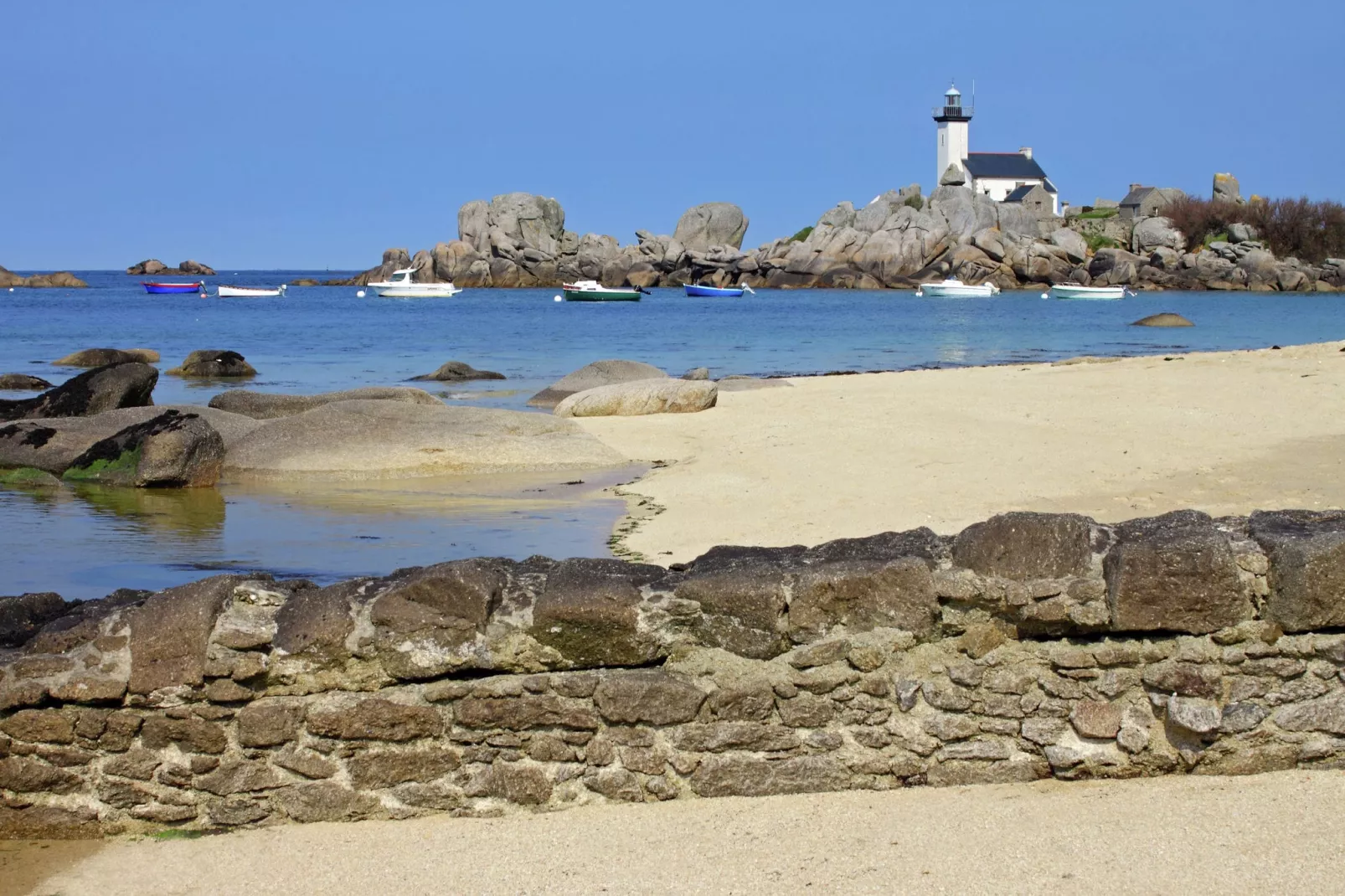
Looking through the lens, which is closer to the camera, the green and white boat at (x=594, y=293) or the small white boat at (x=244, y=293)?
the green and white boat at (x=594, y=293)

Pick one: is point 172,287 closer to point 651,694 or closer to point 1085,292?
point 1085,292

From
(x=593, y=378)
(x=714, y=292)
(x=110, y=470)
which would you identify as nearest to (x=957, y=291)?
(x=714, y=292)

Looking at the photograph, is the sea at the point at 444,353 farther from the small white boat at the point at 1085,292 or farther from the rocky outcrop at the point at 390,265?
the rocky outcrop at the point at 390,265

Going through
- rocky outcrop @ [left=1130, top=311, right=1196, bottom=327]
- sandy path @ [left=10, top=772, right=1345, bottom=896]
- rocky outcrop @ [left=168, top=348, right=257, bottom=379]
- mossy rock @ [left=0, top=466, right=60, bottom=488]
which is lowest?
sandy path @ [left=10, top=772, right=1345, bottom=896]

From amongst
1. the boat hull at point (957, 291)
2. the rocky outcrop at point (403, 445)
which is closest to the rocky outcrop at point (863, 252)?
the boat hull at point (957, 291)

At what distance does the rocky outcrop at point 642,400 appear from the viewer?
18672 mm

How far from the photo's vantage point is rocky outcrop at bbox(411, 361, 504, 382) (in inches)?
1102

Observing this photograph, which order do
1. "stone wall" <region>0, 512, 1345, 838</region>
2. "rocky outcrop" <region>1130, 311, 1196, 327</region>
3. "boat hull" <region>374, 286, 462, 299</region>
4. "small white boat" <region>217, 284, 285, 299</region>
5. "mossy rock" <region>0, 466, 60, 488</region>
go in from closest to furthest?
"stone wall" <region>0, 512, 1345, 838</region>
"mossy rock" <region>0, 466, 60, 488</region>
"rocky outcrop" <region>1130, 311, 1196, 327</region>
"boat hull" <region>374, 286, 462, 299</region>
"small white boat" <region>217, 284, 285, 299</region>

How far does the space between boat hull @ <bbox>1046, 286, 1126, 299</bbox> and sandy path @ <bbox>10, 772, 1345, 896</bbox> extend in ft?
236

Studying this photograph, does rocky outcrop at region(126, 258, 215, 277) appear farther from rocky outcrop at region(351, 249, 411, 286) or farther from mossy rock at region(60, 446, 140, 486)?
mossy rock at region(60, 446, 140, 486)

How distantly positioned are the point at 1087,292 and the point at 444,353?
4691 cm

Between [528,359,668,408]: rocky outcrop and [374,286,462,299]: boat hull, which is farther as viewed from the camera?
[374,286,462,299]: boat hull

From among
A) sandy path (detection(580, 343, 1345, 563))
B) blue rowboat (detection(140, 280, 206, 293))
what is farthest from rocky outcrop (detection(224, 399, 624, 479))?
blue rowboat (detection(140, 280, 206, 293))

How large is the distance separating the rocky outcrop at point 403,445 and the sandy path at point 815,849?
8.85 m
